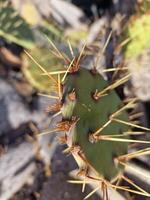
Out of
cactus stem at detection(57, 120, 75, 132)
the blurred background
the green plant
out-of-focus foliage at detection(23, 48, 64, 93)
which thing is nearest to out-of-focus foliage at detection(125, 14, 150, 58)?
the blurred background

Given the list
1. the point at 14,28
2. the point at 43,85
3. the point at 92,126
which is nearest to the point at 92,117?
the point at 92,126

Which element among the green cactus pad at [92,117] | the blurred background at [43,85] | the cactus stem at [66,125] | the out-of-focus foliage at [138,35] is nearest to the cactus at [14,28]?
the blurred background at [43,85]

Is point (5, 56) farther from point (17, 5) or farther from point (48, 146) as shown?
point (48, 146)

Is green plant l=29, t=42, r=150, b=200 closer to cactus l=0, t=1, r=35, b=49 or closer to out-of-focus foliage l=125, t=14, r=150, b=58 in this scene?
out-of-focus foliage l=125, t=14, r=150, b=58

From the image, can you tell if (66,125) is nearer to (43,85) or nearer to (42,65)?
(42,65)

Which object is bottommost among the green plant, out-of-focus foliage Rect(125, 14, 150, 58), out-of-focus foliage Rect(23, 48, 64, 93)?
the green plant

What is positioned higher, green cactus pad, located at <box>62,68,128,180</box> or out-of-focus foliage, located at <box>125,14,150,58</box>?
out-of-focus foliage, located at <box>125,14,150,58</box>

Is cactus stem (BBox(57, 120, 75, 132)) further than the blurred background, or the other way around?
the blurred background
